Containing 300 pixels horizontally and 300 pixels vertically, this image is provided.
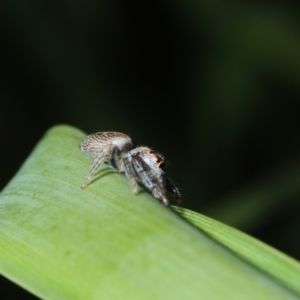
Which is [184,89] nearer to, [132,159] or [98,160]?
[132,159]

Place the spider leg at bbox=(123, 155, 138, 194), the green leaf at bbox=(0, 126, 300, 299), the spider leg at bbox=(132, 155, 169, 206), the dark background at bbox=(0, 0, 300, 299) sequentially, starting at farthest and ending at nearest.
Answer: the dark background at bbox=(0, 0, 300, 299)
the spider leg at bbox=(132, 155, 169, 206)
the spider leg at bbox=(123, 155, 138, 194)
the green leaf at bbox=(0, 126, 300, 299)

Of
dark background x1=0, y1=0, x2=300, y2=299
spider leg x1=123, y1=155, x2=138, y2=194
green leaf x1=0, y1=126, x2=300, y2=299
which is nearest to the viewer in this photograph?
green leaf x1=0, y1=126, x2=300, y2=299

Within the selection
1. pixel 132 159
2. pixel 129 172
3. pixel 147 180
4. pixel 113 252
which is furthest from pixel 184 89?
pixel 113 252

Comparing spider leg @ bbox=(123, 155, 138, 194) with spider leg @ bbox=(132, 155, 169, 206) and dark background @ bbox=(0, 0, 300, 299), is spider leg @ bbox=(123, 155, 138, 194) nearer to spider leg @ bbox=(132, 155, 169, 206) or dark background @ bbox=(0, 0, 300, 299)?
spider leg @ bbox=(132, 155, 169, 206)

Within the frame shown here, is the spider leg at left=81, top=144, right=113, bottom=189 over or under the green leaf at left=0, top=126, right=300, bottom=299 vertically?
under

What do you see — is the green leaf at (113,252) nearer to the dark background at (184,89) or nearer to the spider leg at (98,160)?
the spider leg at (98,160)

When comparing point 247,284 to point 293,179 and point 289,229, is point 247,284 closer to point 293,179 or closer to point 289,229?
point 293,179

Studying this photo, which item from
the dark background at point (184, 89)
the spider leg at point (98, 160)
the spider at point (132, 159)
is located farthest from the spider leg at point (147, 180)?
the dark background at point (184, 89)

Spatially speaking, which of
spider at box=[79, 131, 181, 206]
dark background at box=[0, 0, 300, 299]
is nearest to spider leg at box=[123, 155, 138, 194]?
spider at box=[79, 131, 181, 206]
